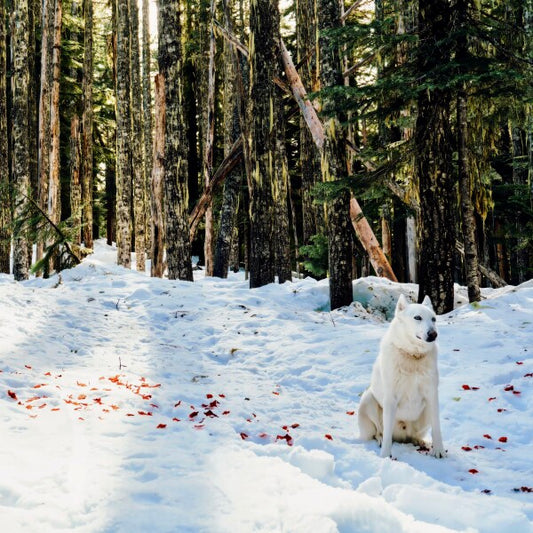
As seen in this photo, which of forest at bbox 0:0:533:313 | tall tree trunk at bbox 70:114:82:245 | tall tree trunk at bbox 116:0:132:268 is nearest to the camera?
forest at bbox 0:0:533:313

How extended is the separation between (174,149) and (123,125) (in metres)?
8.63

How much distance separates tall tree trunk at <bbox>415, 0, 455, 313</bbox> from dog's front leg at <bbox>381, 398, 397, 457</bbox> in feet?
16.5

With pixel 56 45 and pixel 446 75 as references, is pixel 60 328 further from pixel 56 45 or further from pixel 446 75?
pixel 56 45

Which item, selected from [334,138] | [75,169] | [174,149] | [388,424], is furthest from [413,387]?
[75,169]

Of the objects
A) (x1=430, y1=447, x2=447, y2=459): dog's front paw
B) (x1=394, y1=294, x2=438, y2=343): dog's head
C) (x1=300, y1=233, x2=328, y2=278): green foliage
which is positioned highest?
(x1=300, y1=233, x2=328, y2=278): green foliage

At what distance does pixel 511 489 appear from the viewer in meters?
3.92

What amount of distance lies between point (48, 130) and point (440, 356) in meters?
17.9

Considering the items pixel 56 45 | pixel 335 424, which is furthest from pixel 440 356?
pixel 56 45

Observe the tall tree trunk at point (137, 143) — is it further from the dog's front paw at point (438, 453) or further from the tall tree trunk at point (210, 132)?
the dog's front paw at point (438, 453)

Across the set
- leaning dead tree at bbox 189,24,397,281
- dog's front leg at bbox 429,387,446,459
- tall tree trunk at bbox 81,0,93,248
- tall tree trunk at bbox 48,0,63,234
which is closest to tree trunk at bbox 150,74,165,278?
leaning dead tree at bbox 189,24,397,281

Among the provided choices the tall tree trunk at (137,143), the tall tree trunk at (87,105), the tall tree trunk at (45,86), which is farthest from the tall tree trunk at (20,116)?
the tall tree trunk at (137,143)

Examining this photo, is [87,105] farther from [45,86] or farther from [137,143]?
[45,86]

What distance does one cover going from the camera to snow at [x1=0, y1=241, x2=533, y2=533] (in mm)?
3037

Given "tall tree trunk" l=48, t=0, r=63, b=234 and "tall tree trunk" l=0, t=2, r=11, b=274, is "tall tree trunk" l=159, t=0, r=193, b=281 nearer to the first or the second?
"tall tree trunk" l=0, t=2, r=11, b=274
